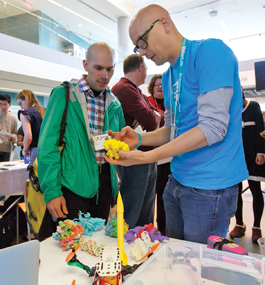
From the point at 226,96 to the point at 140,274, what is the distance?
613 millimetres

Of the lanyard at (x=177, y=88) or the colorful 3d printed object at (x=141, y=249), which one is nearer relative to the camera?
the colorful 3d printed object at (x=141, y=249)

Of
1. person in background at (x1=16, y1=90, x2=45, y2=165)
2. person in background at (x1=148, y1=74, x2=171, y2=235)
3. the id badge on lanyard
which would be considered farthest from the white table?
the id badge on lanyard

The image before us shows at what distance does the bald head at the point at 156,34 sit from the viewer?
3.10 ft

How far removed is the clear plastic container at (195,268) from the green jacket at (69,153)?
2.70 ft

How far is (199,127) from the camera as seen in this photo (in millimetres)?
823

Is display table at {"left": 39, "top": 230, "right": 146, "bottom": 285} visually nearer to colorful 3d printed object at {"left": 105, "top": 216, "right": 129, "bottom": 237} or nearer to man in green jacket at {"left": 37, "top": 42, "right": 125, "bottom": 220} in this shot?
colorful 3d printed object at {"left": 105, "top": 216, "right": 129, "bottom": 237}

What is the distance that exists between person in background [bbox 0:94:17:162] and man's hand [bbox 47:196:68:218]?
3.10 meters

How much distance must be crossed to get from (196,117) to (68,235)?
67cm

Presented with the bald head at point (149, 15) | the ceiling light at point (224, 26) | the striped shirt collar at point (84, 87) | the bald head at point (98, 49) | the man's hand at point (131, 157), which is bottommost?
the man's hand at point (131, 157)

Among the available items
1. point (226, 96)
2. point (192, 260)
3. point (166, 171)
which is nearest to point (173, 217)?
point (192, 260)

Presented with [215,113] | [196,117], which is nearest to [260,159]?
[196,117]

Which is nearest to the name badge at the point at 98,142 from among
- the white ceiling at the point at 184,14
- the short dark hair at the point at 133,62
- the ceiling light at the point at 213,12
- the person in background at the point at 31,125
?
the short dark hair at the point at 133,62

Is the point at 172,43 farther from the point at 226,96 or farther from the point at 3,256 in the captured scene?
the point at 3,256

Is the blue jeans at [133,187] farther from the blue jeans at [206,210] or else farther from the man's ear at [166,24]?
the man's ear at [166,24]
